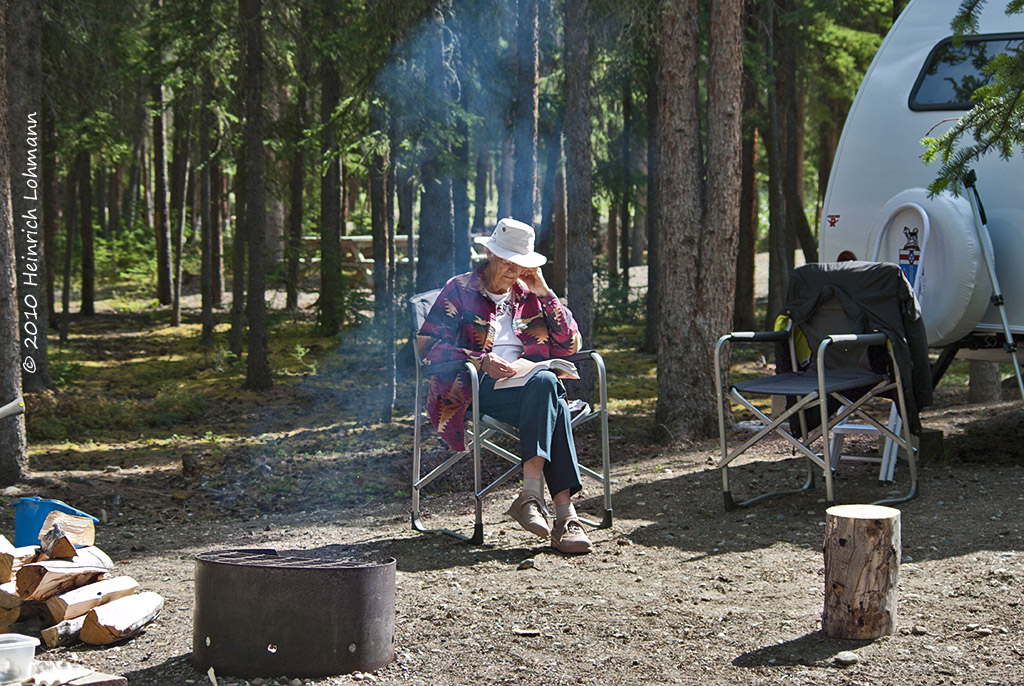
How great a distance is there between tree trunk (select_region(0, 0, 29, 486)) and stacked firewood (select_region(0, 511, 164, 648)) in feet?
8.84

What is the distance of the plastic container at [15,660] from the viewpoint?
2.50 meters

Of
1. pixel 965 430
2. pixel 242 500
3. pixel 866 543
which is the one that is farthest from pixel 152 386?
pixel 866 543

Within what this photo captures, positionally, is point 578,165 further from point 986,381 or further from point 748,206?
point 748,206

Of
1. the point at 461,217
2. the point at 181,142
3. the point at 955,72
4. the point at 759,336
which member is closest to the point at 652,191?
the point at 461,217

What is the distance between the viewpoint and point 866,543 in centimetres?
300

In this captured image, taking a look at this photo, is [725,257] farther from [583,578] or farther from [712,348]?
[583,578]

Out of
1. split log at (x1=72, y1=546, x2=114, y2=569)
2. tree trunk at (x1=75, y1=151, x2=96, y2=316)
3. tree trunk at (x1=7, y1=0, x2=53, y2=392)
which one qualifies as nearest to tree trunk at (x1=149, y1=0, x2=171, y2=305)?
tree trunk at (x1=75, y1=151, x2=96, y2=316)

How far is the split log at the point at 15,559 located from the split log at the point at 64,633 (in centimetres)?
27

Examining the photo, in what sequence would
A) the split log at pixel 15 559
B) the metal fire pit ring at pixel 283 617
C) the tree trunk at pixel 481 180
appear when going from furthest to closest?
the tree trunk at pixel 481 180
the split log at pixel 15 559
the metal fire pit ring at pixel 283 617

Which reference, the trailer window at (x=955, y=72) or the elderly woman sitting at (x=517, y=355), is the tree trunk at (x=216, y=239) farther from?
the elderly woman sitting at (x=517, y=355)

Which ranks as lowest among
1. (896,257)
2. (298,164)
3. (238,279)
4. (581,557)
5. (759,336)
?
(581,557)

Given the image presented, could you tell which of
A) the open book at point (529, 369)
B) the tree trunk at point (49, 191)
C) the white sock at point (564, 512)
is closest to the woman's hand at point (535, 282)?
the open book at point (529, 369)

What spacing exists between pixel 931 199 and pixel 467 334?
285cm

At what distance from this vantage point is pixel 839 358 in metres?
5.15
